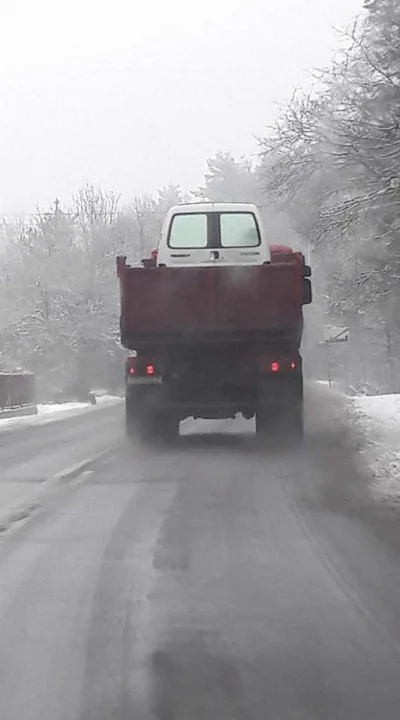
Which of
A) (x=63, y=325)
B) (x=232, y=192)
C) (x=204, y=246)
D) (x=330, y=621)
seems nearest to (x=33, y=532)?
(x=330, y=621)

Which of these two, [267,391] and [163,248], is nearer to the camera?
[267,391]

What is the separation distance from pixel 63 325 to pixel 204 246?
36.0 metres

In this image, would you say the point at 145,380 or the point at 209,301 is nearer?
the point at 209,301

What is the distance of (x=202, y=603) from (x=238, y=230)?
36.5ft

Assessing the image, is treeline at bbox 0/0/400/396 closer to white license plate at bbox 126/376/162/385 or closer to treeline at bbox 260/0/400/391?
treeline at bbox 260/0/400/391

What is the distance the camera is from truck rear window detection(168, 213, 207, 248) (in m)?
17.1

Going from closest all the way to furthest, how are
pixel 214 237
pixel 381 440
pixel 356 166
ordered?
1. pixel 381 440
2. pixel 214 237
3. pixel 356 166

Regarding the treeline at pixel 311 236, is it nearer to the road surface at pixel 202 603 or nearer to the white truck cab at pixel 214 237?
the white truck cab at pixel 214 237

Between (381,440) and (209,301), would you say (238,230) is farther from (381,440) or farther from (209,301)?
(381,440)

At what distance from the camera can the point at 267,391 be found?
15430 millimetres

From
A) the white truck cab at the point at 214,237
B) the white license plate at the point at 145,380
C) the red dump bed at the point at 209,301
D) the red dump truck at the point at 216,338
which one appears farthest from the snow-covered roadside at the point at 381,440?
the white truck cab at the point at 214,237

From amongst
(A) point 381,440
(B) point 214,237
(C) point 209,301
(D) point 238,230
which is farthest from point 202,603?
(D) point 238,230

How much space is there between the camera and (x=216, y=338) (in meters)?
15.4

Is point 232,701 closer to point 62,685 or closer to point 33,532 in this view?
point 62,685
